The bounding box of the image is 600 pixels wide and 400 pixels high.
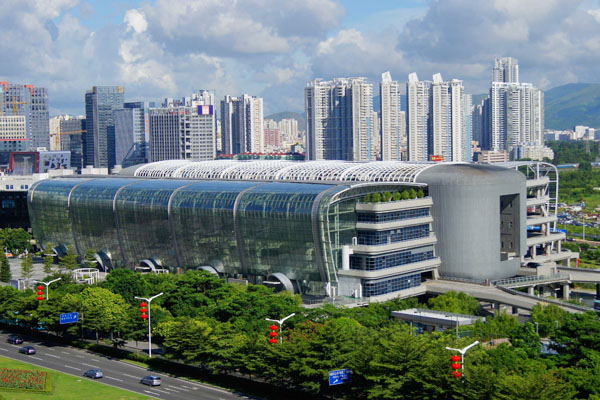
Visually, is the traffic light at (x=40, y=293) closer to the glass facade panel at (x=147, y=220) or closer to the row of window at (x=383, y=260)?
the glass facade panel at (x=147, y=220)

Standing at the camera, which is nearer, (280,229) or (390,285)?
(390,285)

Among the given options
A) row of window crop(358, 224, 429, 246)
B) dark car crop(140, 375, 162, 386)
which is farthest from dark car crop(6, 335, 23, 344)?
row of window crop(358, 224, 429, 246)

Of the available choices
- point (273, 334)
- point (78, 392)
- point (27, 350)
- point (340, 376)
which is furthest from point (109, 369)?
point (340, 376)

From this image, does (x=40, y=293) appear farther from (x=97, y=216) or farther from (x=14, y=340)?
(x=97, y=216)

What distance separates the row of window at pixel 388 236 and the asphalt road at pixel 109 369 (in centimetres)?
2923

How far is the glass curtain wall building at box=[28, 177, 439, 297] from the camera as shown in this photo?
86875mm

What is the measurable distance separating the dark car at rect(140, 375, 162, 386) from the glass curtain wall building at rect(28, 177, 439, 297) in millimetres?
27070

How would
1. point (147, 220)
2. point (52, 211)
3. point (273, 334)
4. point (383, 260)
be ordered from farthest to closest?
1. point (52, 211)
2. point (147, 220)
3. point (383, 260)
4. point (273, 334)

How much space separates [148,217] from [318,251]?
27.6 m

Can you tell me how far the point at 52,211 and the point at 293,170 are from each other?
→ 1445 inches

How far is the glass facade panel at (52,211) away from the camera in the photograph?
11875cm

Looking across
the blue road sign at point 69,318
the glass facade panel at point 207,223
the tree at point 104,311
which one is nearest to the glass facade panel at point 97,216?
the glass facade panel at point 207,223

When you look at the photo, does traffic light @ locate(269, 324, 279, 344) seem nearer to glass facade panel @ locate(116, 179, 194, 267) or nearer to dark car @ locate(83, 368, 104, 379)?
dark car @ locate(83, 368, 104, 379)

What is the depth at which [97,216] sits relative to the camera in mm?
112312
